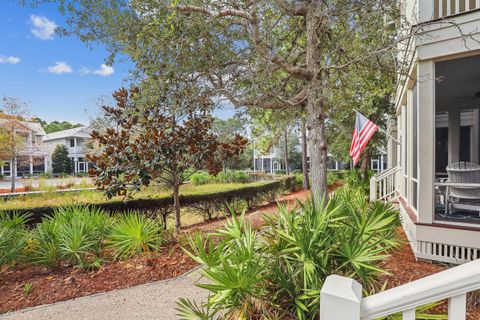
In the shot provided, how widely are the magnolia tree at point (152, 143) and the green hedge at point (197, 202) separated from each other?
4.65 feet

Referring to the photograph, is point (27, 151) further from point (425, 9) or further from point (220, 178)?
point (425, 9)

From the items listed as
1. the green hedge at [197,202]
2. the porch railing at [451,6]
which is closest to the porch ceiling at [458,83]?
the porch railing at [451,6]

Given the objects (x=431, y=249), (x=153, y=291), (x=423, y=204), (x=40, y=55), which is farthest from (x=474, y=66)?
(x=40, y=55)

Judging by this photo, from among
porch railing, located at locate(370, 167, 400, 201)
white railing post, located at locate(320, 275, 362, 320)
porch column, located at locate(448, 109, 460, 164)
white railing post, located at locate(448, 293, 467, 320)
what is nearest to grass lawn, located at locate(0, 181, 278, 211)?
porch railing, located at locate(370, 167, 400, 201)

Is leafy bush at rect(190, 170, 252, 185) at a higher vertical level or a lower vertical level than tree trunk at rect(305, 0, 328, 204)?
lower

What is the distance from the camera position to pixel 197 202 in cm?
978

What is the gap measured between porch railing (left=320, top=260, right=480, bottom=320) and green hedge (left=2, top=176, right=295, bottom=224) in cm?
463

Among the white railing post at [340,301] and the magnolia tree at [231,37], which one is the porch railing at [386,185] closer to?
the magnolia tree at [231,37]

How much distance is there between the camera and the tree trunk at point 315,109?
18.7 ft

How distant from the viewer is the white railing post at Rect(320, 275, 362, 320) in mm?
1243

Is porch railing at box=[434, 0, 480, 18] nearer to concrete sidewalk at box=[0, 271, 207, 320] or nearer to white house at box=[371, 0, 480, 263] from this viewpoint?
white house at box=[371, 0, 480, 263]

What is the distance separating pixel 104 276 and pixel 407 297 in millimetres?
4747

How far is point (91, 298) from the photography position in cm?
405

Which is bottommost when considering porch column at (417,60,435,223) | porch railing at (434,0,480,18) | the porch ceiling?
porch column at (417,60,435,223)
